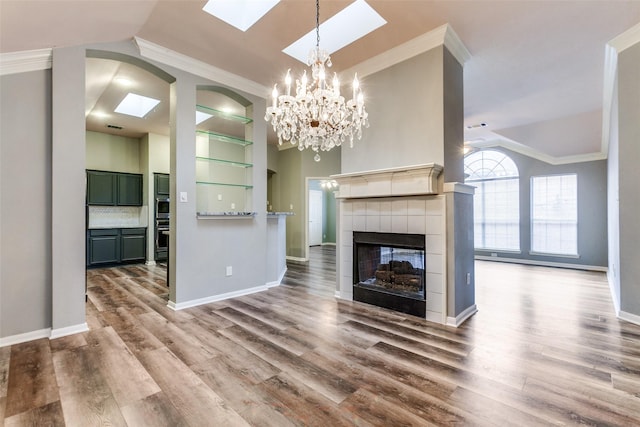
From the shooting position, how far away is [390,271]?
3.52 metres

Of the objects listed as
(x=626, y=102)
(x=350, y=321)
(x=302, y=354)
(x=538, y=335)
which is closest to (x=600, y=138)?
(x=626, y=102)

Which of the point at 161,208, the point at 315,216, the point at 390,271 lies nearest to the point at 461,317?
the point at 390,271

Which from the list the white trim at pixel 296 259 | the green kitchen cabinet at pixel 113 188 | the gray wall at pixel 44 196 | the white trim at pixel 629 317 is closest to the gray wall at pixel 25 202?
the gray wall at pixel 44 196

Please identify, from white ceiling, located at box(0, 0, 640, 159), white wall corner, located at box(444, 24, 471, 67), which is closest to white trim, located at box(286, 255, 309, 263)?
white ceiling, located at box(0, 0, 640, 159)

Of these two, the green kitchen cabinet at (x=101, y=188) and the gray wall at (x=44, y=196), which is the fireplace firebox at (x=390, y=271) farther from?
the green kitchen cabinet at (x=101, y=188)

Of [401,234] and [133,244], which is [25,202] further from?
[133,244]

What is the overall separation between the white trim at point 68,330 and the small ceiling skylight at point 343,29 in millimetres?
3518

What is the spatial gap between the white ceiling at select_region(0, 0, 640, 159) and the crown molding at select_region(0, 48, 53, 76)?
93 millimetres

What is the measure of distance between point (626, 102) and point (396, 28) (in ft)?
8.40

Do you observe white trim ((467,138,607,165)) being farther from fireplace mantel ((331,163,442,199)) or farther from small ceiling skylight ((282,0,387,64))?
small ceiling skylight ((282,0,387,64))

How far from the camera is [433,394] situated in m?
1.76

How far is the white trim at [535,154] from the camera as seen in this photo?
19.9 ft

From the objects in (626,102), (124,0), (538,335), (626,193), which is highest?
(124,0)

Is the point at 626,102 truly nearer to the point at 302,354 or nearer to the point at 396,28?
the point at 396,28
